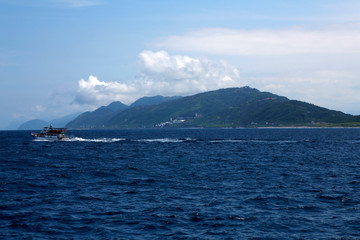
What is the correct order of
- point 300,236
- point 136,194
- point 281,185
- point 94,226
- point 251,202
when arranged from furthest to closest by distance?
point 281,185
point 136,194
point 251,202
point 94,226
point 300,236

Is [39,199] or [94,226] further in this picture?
[39,199]

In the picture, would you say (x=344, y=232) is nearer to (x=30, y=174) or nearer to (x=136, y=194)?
(x=136, y=194)

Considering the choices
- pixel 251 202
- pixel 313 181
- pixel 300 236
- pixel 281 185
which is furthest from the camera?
pixel 313 181

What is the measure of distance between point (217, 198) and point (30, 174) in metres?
38.3

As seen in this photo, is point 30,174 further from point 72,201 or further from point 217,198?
point 217,198

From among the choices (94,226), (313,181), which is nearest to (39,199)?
(94,226)

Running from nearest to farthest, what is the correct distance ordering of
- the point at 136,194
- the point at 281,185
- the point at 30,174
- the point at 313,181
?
the point at 136,194 < the point at 281,185 < the point at 313,181 < the point at 30,174

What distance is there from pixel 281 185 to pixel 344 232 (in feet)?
71.5

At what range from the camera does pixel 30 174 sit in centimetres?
6500

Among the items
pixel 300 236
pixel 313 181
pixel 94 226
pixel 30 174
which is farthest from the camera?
pixel 30 174

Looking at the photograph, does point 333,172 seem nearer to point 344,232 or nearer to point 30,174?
point 344,232

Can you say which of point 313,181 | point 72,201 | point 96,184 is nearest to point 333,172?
point 313,181

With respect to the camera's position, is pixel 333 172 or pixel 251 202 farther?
pixel 333 172

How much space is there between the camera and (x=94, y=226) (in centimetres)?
3275
